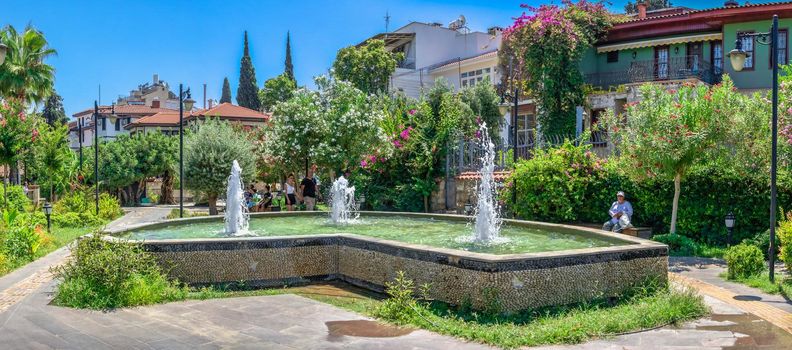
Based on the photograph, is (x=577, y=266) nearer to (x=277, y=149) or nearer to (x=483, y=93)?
(x=277, y=149)

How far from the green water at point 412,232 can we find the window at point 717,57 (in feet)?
59.1

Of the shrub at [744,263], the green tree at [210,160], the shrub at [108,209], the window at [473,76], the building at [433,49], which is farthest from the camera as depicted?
the building at [433,49]

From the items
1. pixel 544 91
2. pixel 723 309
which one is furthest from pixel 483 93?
pixel 723 309

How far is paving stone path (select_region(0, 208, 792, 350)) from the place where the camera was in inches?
281

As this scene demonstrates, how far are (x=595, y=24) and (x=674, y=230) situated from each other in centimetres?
1669

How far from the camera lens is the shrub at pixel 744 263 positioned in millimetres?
11133

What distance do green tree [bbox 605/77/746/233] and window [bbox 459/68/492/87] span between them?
2599cm

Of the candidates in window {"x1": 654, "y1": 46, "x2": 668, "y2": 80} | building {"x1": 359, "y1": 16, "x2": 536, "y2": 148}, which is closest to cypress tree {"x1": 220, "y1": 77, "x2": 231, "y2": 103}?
building {"x1": 359, "y1": 16, "x2": 536, "y2": 148}

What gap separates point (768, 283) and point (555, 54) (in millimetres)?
18990

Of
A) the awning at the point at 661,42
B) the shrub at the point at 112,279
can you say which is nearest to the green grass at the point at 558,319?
the shrub at the point at 112,279

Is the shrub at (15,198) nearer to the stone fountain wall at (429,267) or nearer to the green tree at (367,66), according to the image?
the stone fountain wall at (429,267)

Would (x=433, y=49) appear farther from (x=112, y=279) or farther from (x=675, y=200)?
(x=112, y=279)

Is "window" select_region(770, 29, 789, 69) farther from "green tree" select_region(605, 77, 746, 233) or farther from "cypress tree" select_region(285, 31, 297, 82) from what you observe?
"cypress tree" select_region(285, 31, 297, 82)

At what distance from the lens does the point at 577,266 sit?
859 cm
